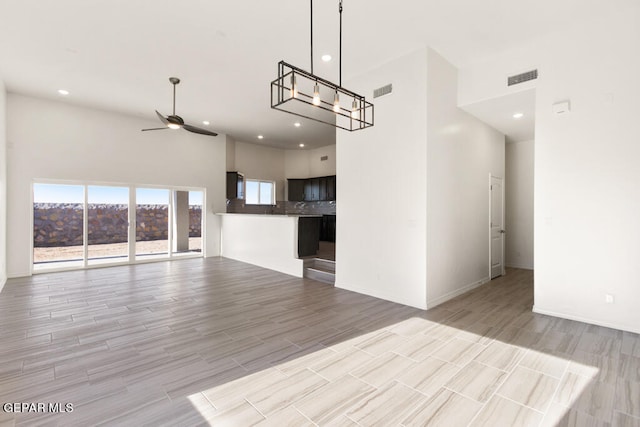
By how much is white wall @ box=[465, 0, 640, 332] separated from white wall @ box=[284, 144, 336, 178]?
7169 mm

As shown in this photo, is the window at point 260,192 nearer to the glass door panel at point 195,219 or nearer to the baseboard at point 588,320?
the glass door panel at point 195,219

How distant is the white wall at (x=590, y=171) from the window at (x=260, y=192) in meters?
8.55

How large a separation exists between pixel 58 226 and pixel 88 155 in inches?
66.7

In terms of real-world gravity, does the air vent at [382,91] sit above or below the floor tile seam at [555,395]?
above

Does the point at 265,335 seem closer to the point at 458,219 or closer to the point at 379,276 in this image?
the point at 379,276

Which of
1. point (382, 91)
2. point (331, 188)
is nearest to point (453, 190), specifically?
point (382, 91)

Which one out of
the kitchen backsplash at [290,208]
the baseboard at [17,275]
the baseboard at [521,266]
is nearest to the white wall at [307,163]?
the kitchen backsplash at [290,208]

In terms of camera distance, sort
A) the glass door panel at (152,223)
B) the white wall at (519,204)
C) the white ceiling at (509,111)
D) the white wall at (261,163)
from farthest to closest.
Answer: the white wall at (261,163), the glass door panel at (152,223), the white wall at (519,204), the white ceiling at (509,111)

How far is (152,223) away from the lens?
7.99 m

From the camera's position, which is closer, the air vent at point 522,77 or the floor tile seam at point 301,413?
the floor tile seam at point 301,413

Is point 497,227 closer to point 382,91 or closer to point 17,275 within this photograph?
point 382,91

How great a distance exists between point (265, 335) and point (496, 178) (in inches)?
215

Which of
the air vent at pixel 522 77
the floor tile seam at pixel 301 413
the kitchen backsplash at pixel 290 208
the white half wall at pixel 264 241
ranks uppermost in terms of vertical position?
the air vent at pixel 522 77

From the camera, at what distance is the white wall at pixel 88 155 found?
6180 mm
